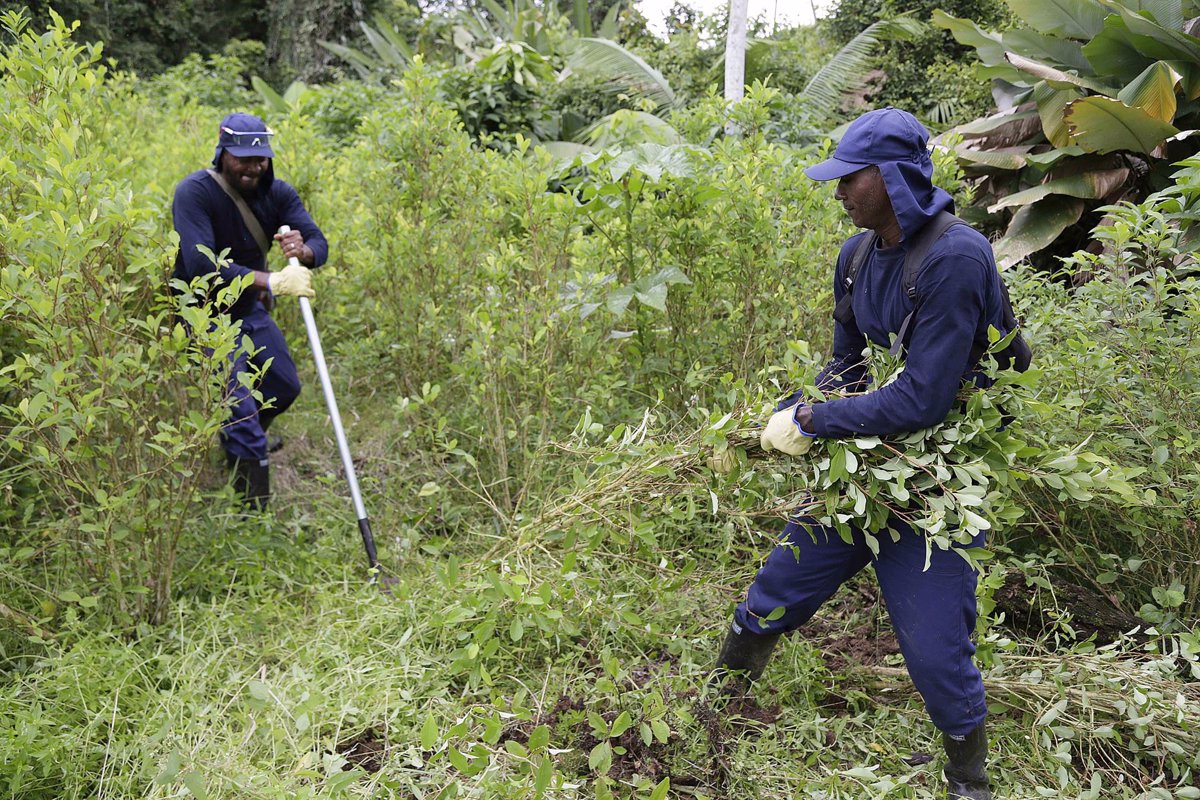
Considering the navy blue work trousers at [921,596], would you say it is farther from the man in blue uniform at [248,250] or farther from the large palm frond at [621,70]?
the large palm frond at [621,70]

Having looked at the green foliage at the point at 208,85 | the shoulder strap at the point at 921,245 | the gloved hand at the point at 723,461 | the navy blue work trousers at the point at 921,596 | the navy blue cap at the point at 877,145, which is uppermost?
the navy blue cap at the point at 877,145

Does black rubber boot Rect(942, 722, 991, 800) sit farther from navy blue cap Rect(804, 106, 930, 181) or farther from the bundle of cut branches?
navy blue cap Rect(804, 106, 930, 181)

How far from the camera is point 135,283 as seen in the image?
133 inches

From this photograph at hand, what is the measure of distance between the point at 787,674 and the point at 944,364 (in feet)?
4.34

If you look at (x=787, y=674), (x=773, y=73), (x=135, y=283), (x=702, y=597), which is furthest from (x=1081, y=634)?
(x=773, y=73)

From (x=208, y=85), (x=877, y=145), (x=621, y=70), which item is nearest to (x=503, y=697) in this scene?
(x=877, y=145)

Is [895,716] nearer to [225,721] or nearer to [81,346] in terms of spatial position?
[225,721]

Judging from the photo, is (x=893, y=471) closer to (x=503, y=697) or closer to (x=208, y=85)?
(x=503, y=697)

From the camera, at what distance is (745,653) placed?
2.85 m

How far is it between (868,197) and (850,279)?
1.16 ft

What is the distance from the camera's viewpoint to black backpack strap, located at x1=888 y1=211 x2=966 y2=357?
2307mm

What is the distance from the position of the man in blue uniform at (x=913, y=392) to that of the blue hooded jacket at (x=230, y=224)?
2.62 meters

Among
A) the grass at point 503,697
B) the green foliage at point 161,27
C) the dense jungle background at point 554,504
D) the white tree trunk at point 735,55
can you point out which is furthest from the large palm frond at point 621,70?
the green foliage at point 161,27

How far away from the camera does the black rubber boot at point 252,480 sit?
13.2 feet
